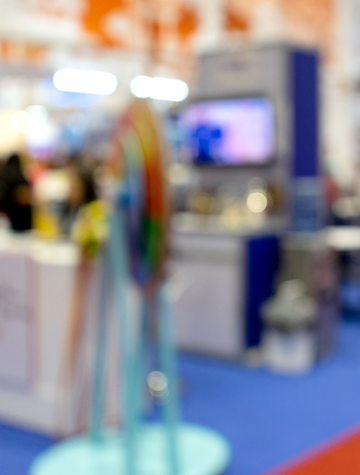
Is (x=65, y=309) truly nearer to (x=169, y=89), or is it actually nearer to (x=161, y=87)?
(x=161, y=87)

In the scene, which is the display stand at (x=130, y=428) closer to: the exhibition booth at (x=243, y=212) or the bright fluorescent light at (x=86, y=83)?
the exhibition booth at (x=243, y=212)

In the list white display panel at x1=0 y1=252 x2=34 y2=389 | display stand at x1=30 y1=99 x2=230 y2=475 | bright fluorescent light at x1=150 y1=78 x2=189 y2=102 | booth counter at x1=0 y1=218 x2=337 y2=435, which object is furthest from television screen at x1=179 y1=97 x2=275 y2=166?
bright fluorescent light at x1=150 y1=78 x2=189 y2=102

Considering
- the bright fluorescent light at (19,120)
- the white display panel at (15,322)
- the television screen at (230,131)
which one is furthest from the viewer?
the bright fluorescent light at (19,120)

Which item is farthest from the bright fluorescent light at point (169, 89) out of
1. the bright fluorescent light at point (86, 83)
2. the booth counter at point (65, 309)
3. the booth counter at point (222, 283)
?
the booth counter at point (65, 309)

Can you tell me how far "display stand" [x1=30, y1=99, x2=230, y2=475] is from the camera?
8.11ft

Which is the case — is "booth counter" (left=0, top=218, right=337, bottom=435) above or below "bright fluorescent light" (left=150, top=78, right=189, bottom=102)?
below

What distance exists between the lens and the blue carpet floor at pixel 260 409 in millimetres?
2976

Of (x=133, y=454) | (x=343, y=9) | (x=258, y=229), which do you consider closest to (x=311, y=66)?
(x=258, y=229)

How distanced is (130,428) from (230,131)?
117 inches

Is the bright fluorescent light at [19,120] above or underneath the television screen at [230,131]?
above

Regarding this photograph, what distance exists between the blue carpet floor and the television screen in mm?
1492

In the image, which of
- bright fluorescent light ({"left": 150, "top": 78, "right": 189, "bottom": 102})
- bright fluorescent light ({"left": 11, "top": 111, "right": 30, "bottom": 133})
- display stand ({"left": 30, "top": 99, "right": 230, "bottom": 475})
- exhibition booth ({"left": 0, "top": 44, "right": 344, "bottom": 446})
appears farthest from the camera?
bright fluorescent light ({"left": 11, "top": 111, "right": 30, "bottom": 133})

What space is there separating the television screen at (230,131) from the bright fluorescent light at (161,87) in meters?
1.93

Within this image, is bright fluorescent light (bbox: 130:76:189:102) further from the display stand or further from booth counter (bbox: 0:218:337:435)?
the display stand
